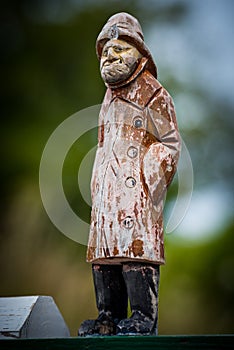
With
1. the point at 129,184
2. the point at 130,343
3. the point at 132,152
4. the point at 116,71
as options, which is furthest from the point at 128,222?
the point at 116,71

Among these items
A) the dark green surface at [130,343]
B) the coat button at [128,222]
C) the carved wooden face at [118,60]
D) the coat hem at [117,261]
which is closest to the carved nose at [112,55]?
the carved wooden face at [118,60]

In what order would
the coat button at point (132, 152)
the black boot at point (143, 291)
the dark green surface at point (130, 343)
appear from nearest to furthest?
the dark green surface at point (130, 343)
the black boot at point (143, 291)
the coat button at point (132, 152)

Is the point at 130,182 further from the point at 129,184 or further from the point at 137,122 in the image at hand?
the point at 137,122

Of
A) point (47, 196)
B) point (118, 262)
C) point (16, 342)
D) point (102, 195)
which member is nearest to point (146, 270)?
point (118, 262)

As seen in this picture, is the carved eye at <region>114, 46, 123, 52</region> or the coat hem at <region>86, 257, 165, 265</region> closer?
the coat hem at <region>86, 257, 165, 265</region>

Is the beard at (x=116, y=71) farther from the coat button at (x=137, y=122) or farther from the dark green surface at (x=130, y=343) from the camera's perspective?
the dark green surface at (x=130, y=343)

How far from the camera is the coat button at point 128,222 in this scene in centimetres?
183

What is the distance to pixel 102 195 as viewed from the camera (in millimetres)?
1902

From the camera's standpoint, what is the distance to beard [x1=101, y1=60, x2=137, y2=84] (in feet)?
6.50

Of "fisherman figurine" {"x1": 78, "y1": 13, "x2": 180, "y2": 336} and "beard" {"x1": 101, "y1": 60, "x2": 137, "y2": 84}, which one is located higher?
"beard" {"x1": 101, "y1": 60, "x2": 137, "y2": 84}

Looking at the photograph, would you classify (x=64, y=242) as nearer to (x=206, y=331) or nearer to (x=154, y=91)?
(x=206, y=331)

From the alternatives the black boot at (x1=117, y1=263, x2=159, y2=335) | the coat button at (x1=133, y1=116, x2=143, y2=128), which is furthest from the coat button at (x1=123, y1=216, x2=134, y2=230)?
the coat button at (x1=133, y1=116, x2=143, y2=128)

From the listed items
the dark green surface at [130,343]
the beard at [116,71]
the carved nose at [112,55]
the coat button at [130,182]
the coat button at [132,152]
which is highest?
the carved nose at [112,55]

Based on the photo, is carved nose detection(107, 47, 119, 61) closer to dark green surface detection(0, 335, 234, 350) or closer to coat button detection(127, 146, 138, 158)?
coat button detection(127, 146, 138, 158)
